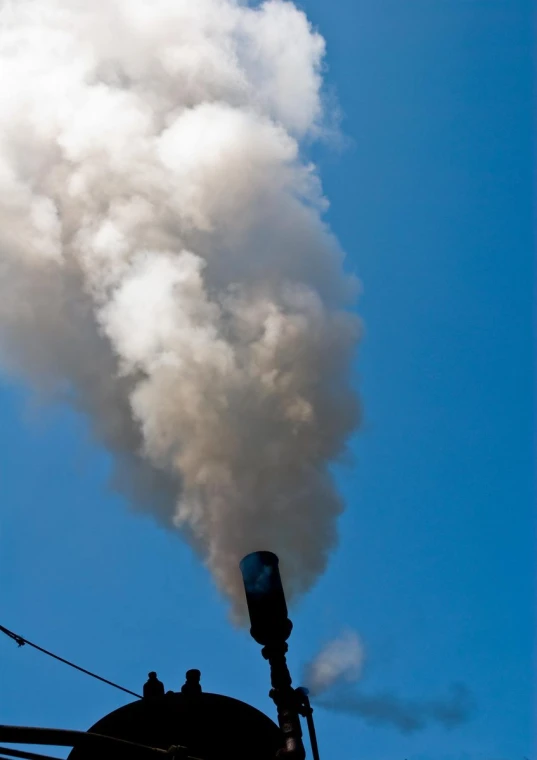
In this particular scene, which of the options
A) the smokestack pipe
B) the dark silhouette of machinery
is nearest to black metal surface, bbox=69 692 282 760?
the dark silhouette of machinery

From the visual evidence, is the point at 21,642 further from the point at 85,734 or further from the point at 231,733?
the point at 85,734

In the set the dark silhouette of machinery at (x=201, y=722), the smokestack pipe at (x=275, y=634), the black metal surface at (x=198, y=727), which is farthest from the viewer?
the black metal surface at (x=198, y=727)

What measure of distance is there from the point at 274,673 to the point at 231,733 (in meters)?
1.59

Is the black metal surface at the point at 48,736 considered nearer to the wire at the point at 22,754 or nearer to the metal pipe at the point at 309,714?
the wire at the point at 22,754

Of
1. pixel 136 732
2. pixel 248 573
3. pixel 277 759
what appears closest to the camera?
pixel 277 759

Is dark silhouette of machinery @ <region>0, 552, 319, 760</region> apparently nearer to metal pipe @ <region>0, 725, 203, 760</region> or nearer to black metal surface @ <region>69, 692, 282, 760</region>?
black metal surface @ <region>69, 692, 282, 760</region>

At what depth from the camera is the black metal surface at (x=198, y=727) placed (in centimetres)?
435

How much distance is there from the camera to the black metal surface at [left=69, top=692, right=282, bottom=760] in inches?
171

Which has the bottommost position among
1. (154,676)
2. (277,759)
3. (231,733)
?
(277,759)

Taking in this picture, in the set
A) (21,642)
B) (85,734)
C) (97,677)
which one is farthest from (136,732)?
(85,734)

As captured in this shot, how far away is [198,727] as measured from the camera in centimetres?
444

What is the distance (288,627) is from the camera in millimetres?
3289

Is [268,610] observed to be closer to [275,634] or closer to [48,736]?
[275,634]

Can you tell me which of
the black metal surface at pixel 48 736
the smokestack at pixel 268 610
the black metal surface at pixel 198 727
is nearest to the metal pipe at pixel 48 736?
the black metal surface at pixel 48 736
